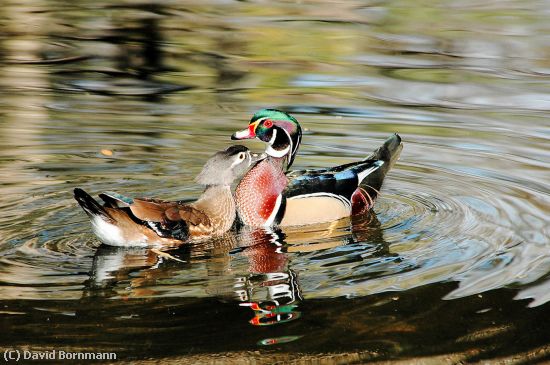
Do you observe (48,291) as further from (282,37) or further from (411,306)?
(282,37)

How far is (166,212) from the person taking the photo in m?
9.00

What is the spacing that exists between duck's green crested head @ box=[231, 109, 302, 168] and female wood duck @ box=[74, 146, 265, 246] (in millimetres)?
448

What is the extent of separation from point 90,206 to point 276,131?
2.37 metres

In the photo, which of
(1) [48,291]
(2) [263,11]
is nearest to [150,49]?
(2) [263,11]

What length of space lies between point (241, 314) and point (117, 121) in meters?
6.29

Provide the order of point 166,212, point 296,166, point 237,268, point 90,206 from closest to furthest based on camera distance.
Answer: point 237,268
point 90,206
point 166,212
point 296,166

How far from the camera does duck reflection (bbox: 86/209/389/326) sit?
7.54 metres

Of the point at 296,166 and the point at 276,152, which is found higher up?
the point at 276,152

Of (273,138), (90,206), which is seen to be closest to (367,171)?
(273,138)

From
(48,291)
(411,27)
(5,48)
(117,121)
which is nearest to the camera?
(48,291)

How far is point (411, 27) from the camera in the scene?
18422 millimetres

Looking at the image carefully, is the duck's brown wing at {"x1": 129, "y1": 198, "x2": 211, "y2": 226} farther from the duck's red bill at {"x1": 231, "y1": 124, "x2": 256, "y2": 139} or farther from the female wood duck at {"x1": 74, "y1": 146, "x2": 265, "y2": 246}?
→ the duck's red bill at {"x1": 231, "y1": 124, "x2": 256, "y2": 139}

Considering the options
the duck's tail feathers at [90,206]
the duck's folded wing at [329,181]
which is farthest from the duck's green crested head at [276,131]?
the duck's tail feathers at [90,206]

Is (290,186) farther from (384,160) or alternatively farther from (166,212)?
(166,212)
